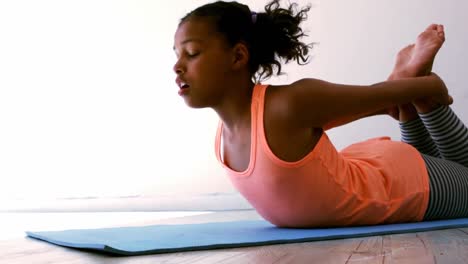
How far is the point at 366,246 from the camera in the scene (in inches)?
47.5

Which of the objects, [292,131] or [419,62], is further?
[419,62]

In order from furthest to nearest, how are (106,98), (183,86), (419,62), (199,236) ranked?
1. (106,98)
2. (419,62)
3. (183,86)
4. (199,236)

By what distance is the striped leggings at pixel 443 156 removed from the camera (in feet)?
5.77

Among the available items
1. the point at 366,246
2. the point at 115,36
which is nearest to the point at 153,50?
the point at 115,36

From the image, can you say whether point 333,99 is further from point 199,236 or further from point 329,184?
point 199,236

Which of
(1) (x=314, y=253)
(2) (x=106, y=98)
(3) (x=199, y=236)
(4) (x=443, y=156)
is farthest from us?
(2) (x=106, y=98)

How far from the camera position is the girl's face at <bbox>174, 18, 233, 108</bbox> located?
1.53m

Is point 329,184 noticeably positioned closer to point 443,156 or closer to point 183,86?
point 183,86

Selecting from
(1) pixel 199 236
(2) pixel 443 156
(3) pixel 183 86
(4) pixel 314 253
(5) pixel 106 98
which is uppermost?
(5) pixel 106 98

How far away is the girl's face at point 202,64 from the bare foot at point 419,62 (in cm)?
62

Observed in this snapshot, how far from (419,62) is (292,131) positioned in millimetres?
586

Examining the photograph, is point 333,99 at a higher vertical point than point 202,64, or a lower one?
lower

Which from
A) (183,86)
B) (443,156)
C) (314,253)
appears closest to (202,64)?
(183,86)

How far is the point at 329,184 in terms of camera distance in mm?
1575
